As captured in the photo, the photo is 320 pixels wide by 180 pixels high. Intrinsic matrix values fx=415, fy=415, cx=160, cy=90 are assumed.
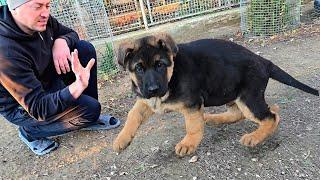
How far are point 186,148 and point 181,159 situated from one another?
134 millimetres

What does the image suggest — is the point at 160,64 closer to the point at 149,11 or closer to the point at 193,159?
the point at 193,159

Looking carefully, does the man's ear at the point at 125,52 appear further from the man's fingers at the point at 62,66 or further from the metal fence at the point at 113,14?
the metal fence at the point at 113,14

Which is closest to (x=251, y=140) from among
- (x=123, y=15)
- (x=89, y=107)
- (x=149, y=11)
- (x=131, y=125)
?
(x=131, y=125)

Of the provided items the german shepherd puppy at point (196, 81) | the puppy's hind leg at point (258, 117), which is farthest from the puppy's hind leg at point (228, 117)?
the puppy's hind leg at point (258, 117)

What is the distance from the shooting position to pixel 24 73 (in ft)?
12.7

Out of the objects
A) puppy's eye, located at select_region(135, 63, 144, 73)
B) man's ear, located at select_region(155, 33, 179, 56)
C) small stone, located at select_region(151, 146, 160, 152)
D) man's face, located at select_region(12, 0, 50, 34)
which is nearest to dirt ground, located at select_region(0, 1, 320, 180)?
small stone, located at select_region(151, 146, 160, 152)

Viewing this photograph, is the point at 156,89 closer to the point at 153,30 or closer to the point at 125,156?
the point at 125,156

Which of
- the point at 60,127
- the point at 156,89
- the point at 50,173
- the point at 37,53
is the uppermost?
the point at 37,53

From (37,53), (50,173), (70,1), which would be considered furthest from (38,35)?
(70,1)

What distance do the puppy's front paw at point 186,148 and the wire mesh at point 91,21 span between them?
102 inches

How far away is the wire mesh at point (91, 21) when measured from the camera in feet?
20.5

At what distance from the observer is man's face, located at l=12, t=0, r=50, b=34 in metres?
3.79

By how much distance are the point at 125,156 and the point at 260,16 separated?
3694 millimetres

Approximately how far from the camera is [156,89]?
3596 mm
